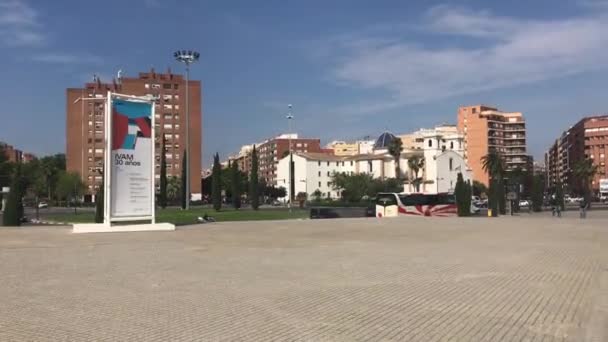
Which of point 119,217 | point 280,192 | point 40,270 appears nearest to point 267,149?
point 280,192

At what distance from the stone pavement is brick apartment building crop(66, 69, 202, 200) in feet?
319

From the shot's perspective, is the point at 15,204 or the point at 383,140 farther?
the point at 383,140

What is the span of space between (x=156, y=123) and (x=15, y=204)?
3221 inches

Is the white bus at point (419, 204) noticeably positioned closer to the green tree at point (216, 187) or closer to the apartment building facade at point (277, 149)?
the green tree at point (216, 187)

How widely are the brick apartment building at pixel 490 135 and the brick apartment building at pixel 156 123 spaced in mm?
71545

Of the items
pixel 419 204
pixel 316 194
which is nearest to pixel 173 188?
pixel 316 194

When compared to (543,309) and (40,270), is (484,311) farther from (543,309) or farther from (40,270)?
(40,270)

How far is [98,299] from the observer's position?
9414 mm

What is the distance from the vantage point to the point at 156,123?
113 meters

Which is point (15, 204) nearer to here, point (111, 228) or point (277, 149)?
point (111, 228)

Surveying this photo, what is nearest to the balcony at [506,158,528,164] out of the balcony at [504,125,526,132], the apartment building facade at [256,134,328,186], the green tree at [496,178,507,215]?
the balcony at [504,125,526,132]

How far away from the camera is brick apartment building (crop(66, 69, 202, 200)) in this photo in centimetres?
11181

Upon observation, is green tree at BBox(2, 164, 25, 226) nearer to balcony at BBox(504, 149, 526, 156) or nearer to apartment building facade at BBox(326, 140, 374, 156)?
balcony at BBox(504, 149, 526, 156)

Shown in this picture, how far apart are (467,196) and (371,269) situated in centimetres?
3881
